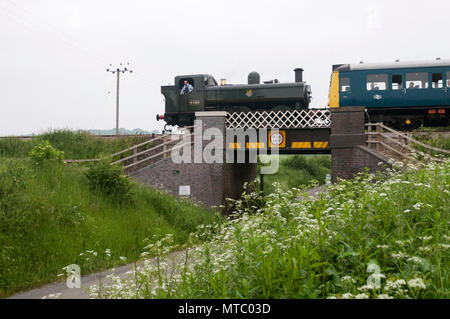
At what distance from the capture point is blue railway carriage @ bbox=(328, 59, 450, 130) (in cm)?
1722

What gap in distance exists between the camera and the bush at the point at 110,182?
12195 mm

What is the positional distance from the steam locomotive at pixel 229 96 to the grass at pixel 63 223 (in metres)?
7.72

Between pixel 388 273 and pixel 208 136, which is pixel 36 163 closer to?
pixel 208 136

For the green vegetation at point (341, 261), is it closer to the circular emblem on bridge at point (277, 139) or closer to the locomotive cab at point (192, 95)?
the circular emblem on bridge at point (277, 139)

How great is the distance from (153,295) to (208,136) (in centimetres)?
1293

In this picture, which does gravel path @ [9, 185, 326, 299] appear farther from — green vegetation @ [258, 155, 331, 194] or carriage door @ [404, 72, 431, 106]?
green vegetation @ [258, 155, 331, 194]

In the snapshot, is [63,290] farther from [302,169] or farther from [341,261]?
[302,169]

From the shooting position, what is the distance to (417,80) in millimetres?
17406

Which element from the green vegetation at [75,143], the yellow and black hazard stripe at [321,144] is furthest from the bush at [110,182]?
the yellow and black hazard stripe at [321,144]

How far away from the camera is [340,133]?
15406mm

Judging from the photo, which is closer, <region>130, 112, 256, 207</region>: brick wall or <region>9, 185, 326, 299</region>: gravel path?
<region>9, 185, 326, 299</region>: gravel path

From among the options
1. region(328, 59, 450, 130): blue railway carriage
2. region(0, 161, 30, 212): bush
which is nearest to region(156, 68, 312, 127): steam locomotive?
region(328, 59, 450, 130): blue railway carriage

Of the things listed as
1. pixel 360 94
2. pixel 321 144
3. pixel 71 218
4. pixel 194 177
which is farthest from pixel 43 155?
pixel 360 94
